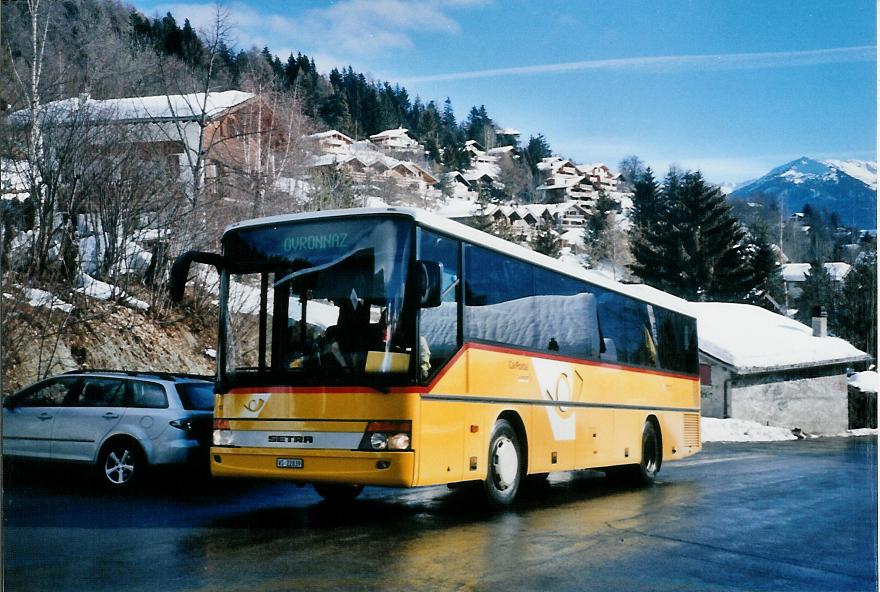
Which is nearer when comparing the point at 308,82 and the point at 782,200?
the point at 782,200

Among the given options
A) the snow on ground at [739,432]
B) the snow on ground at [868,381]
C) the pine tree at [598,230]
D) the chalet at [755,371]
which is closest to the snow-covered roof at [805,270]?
the snow on ground at [868,381]

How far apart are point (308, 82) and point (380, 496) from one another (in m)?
5.24

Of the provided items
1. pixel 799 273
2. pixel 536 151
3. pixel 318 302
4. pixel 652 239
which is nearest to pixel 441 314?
pixel 318 302

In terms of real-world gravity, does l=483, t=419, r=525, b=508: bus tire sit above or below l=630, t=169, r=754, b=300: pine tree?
below

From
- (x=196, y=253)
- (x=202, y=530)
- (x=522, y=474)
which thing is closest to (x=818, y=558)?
(x=522, y=474)

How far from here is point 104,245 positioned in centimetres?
1231

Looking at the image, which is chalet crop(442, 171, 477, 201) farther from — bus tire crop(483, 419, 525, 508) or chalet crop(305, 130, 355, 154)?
bus tire crop(483, 419, 525, 508)

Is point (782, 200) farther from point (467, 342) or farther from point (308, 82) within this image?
point (308, 82)

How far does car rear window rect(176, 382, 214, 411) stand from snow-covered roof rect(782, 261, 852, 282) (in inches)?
280

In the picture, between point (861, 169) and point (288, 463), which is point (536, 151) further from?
point (288, 463)

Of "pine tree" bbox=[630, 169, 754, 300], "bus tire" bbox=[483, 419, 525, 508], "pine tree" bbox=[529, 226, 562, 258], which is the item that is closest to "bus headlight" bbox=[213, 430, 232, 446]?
"bus tire" bbox=[483, 419, 525, 508]

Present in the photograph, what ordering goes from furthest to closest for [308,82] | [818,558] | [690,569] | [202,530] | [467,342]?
1. [308,82]
2. [467,342]
3. [202,530]
4. [818,558]
5. [690,569]

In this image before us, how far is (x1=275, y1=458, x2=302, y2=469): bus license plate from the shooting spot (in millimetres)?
8336

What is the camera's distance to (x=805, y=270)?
11148 mm
